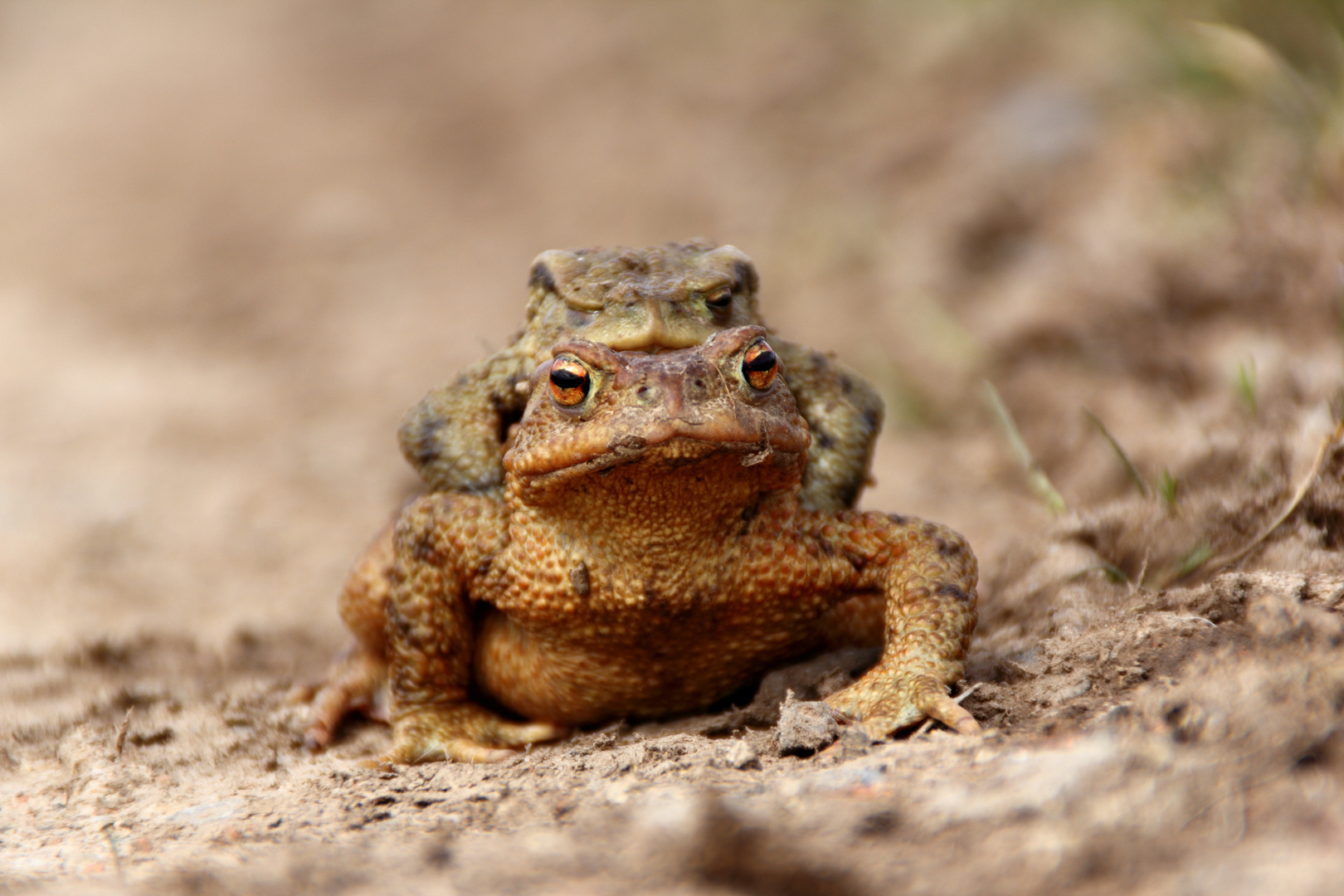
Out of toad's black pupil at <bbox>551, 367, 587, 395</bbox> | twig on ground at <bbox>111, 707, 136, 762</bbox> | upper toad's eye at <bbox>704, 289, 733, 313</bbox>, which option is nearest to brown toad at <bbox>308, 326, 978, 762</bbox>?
toad's black pupil at <bbox>551, 367, 587, 395</bbox>

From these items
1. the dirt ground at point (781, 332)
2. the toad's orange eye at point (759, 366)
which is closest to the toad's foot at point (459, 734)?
the dirt ground at point (781, 332)

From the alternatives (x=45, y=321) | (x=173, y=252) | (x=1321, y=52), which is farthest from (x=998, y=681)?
(x=173, y=252)

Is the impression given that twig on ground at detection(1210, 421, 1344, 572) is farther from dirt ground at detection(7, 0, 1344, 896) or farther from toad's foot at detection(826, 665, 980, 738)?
toad's foot at detection(826, 665, 980, 738)

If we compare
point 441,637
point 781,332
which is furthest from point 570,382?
point 781,332

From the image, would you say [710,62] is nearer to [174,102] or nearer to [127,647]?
[174,102]

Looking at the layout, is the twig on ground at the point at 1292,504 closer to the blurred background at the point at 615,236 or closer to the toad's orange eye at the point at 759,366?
the blurred background at the point at 615,236

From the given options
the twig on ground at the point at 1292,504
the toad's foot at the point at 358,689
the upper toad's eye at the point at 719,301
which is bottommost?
the toad's foot at the point at 358,689
